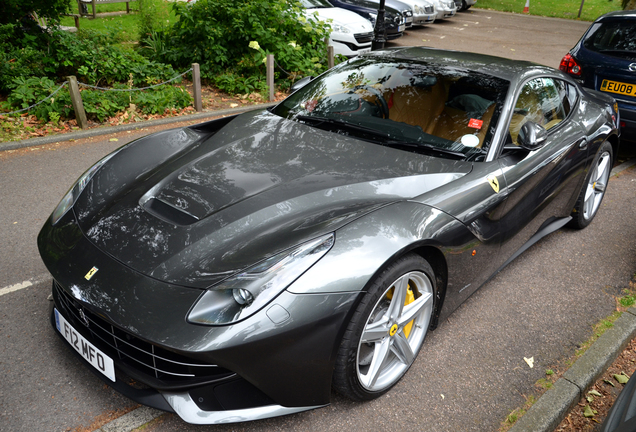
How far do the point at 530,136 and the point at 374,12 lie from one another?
9.79 m

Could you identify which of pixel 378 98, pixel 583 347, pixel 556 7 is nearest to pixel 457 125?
pixel 378 98

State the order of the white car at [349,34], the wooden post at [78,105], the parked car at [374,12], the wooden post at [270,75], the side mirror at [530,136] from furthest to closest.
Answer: the parked car at [374,12], the white car at [349,34], the wooden post at [270,75], the wooden post at [78,105], the side mirror at [530,136]

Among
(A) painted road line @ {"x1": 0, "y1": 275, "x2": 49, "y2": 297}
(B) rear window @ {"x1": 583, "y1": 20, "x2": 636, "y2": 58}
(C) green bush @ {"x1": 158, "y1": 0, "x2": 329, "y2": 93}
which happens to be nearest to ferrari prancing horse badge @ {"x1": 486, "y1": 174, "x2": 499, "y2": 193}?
(A) painted road line @ {"x1": 0, "y1": 275, "x2": 49, "y2": 297}

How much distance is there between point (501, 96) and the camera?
3.07 meters

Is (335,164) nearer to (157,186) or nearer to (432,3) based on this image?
(157,186)

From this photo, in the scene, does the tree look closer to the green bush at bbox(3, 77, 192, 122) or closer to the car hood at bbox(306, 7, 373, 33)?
the green bush at bbox(3, 77, 192, 122)

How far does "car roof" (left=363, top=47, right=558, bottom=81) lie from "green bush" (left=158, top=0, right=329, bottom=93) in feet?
15.8

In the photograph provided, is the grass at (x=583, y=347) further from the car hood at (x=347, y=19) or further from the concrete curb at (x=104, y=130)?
the car hood at (x=347, y=19)

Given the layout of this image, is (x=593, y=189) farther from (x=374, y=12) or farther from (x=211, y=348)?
(x=374, y=12)

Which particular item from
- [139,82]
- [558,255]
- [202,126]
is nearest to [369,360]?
[202,126]

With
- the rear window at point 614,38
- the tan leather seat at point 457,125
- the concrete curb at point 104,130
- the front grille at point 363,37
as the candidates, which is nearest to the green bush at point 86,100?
the concrete curb at point 104,130

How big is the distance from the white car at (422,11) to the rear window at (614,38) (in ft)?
34.7

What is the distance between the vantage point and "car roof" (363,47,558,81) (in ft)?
10.7

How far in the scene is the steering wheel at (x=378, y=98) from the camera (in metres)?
3.28
